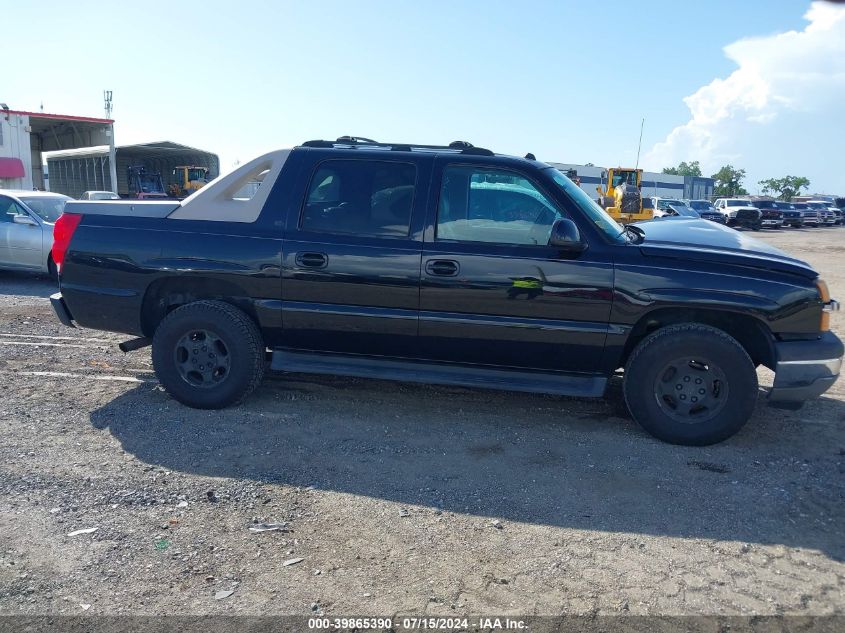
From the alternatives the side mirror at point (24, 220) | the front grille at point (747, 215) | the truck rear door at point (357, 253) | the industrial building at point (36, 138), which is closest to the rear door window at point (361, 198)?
the truck rear door at point (357, 253)

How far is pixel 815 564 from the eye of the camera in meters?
3.34

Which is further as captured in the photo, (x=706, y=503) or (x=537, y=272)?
(x=537, y=272)

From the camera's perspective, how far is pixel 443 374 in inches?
195

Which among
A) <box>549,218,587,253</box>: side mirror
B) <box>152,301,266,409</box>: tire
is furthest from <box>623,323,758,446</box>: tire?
<box>152,301,266,409</box>: tire

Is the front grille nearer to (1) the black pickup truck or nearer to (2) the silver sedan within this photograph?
(2) the silver sedan

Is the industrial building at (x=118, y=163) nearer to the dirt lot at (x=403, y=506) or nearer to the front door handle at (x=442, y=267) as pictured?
the dirt lot at (x=403, y=506)

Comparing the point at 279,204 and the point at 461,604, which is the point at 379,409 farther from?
the point at 461,604

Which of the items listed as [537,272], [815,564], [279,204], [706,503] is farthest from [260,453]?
[815,564]

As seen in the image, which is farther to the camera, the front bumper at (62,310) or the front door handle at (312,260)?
the front bumper at (62,310)

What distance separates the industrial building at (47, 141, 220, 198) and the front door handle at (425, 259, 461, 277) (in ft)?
100

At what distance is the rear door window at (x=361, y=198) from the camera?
16.2ft

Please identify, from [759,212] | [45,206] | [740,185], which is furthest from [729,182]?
[45,206]

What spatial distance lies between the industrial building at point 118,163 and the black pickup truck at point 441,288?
29.5 metres

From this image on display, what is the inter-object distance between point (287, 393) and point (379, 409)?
2.68 feet
